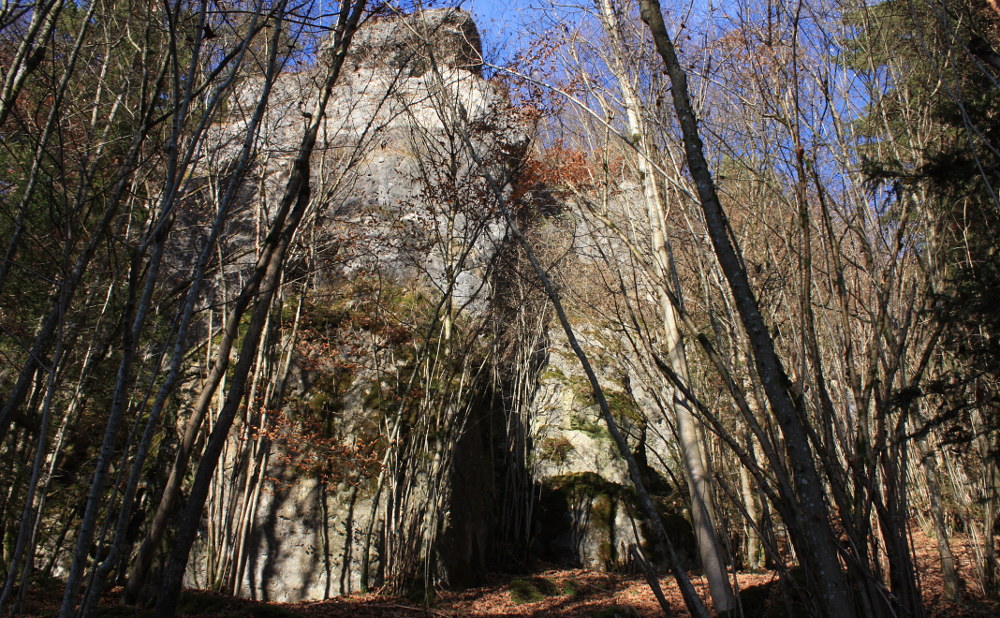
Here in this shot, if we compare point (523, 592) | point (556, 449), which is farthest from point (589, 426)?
point (523, 592)

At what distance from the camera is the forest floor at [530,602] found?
4863mm

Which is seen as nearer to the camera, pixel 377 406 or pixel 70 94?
pixel 70 94

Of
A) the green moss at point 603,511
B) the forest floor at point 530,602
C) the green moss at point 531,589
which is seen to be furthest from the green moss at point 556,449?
the green moss at point 531,589

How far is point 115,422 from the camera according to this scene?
6.66ft

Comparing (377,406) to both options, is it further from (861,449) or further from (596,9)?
(861,449)

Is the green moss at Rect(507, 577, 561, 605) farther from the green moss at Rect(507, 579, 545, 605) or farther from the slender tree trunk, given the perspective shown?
the slender tree trunk

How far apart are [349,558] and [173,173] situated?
5.97 meters

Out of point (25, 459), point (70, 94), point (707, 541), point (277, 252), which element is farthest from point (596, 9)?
point (25, 459)

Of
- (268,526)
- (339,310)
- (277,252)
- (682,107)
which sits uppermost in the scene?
(339,310)

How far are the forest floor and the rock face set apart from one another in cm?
51

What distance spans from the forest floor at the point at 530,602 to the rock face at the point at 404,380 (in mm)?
508

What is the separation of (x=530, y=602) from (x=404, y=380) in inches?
135

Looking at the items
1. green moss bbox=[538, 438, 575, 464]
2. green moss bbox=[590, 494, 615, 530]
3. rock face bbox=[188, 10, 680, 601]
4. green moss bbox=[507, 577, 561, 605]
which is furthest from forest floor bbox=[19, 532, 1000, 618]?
green moss bbox=[538, 438, 575, 464]

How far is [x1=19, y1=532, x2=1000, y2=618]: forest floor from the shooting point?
4.86m
